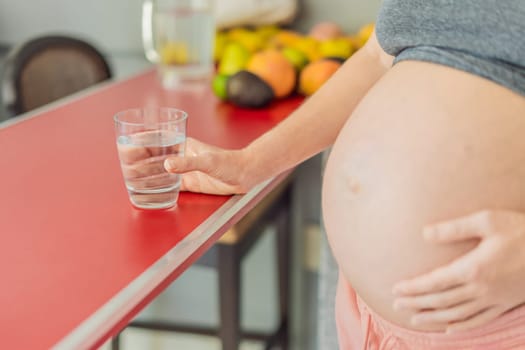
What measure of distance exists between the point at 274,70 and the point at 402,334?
0.68 metres

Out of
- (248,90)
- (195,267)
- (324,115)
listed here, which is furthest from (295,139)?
(195,267)

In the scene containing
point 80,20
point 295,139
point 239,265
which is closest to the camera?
point 295,139

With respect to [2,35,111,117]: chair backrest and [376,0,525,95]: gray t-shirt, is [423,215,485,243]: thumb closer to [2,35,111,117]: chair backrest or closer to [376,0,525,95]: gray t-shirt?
[376,0,525,95]: gray t-shirt

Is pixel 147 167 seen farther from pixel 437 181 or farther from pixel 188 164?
pixel 437 181

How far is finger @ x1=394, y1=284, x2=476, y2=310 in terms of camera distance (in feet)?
2.30

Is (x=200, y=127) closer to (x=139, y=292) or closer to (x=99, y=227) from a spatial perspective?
(x=99, y=227)

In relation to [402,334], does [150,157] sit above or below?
above

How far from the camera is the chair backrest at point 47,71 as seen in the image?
5.29 ft

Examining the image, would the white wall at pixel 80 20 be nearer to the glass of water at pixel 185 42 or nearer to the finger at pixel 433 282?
the glass of water at pixel 185 42

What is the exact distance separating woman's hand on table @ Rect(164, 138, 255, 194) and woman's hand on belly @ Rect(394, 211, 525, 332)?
257 millimetres

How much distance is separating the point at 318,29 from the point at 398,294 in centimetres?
106

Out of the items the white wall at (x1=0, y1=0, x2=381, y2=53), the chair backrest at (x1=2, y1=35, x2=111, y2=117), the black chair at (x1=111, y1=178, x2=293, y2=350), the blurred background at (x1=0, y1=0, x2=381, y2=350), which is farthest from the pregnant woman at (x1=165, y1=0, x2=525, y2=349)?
the white wall at (x1=0, y1=0, x2=381, y2=53)

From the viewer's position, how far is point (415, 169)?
30.0 inches

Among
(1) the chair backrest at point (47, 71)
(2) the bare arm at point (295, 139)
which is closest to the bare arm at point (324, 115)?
(2) the bare arm at point (295, 139)
